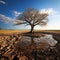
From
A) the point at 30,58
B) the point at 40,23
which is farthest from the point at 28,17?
the point at 30,58

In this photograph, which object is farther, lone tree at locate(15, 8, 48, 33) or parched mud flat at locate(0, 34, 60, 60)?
lone tree at locate(15, 8, 48, 33)

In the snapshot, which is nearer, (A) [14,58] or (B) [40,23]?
(A) [14,58]

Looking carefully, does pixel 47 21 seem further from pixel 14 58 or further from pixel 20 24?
pixel 14 58

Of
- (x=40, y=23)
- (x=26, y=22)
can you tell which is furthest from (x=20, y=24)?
(x=40, y=23)

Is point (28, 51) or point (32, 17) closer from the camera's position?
point (28, 51)

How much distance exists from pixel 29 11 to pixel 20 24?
3853 mm

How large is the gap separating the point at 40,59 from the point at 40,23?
19852 mm

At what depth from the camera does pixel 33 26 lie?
82.8ft

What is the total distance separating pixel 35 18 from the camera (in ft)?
80.9

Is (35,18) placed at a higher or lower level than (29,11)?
lower

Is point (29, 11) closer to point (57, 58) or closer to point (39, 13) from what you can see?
point (39, 13)

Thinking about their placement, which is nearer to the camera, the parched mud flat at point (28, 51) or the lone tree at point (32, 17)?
the parched mud flat at point (28, 51)

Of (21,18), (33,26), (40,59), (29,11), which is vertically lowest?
(40,59)

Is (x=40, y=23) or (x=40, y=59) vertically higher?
(x=40, y=23)
